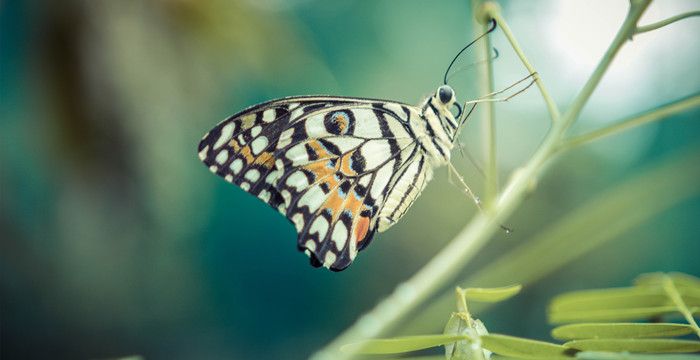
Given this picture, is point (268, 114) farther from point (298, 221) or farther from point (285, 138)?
point (298, 221)

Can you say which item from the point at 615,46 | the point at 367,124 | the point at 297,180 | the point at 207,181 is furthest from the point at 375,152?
the point at 207,181

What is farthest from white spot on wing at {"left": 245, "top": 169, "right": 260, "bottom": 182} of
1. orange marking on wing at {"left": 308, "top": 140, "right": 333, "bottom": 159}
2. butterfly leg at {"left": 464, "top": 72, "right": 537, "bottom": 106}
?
butterfly leg at {"left": 464, "top": 72, "right": 537, "bottom": 106}

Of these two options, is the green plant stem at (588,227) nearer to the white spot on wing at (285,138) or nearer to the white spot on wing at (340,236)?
the white spot on wing at (340,236)

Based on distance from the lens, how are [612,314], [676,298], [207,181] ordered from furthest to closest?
1. [207,181]
2. [612,314]
3. [676,298]

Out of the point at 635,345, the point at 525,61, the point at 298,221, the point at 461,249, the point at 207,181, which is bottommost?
the point at 635,345

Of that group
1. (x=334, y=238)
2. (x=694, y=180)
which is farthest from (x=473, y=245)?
(x=694, y=180)

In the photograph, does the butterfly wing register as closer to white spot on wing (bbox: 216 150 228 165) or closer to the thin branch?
white spot on wing (bbox: 216 150 228 165)

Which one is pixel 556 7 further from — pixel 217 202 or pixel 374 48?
pixel 374 48
